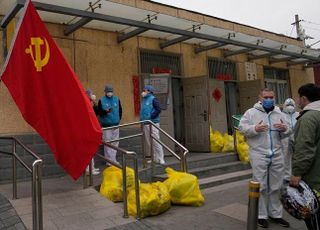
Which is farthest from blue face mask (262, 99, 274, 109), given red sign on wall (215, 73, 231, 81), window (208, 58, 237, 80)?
red sign on wall (215, 73, 231, 81)

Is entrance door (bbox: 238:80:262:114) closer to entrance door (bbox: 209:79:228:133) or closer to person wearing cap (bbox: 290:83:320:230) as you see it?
entrance door (bbox: 209:79:228:133)

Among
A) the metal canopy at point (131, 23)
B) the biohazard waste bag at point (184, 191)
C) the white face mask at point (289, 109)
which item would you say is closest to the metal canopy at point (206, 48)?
the metal canopy at point (131, 23)

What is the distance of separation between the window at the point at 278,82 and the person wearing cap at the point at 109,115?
22.6ft

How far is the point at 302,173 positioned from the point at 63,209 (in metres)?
3.05

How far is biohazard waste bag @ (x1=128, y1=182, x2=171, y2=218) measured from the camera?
4.90m

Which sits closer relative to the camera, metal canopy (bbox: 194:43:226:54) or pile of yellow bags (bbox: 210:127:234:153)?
pile of yellow bags (bbox: 210:127:234:153)

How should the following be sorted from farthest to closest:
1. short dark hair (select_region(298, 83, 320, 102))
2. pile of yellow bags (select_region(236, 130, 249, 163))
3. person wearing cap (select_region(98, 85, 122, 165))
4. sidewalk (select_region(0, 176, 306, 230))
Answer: pile of yellow bags (select_region(236, 130, 249, 163)), person wearing cap (select_region(98, 85, 122, 165)), sidewalk (select_region(0, 176, 306, 230)), short dark hair (select_region(298, 83, 320, 102))

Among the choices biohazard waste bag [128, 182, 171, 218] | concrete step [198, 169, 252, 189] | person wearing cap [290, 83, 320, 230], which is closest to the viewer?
person wearing cap [290, 83, 320, 230]

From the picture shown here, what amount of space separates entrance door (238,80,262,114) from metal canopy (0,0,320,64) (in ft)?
3.47

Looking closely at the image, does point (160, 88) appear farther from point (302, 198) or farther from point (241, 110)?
point (302, 198)

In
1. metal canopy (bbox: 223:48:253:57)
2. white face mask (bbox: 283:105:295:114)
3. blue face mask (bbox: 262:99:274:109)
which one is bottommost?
white face mask (bbox: 283:105:295:114)

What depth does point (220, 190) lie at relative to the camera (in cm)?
653

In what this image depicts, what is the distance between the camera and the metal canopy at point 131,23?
20.9 feet

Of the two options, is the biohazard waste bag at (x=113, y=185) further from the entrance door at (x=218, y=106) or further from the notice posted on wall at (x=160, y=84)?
the entrance door at (x=218, y=106)
